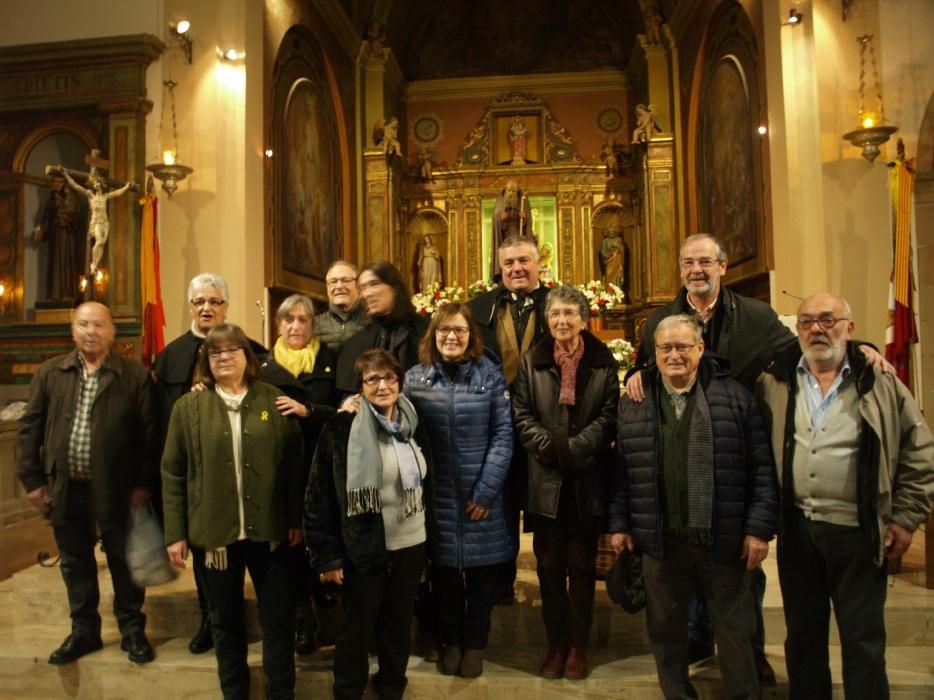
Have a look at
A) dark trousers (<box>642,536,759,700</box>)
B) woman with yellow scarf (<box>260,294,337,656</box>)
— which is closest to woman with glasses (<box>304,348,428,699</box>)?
woman with yellow scarf (<box>260,294,337,656</box>)

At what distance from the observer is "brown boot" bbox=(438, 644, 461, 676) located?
125 inches

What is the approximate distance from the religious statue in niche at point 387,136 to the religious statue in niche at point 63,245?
516 cm

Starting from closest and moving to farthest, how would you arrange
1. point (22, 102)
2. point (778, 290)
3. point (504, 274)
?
point (504, 274), point (778, 290), point (22, 102)

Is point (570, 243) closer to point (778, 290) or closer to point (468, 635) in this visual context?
point (778, 290)

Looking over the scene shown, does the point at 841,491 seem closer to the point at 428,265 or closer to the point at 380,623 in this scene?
the point at 380,623

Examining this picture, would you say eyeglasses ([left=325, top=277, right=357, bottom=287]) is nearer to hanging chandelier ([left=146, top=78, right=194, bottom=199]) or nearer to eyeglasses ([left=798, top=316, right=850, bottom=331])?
eyeglasses ([left=798, top=316, right=850, bottom=331])

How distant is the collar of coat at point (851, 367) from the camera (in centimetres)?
264

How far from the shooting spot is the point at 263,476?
9.64ft

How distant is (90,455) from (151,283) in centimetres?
478

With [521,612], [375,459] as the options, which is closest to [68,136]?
[375,459]

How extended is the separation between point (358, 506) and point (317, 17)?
9691 mm

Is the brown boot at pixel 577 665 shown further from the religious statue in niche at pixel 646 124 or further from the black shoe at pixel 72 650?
the religious statue in niche at pixel 646 124

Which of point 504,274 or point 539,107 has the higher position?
point 539,107

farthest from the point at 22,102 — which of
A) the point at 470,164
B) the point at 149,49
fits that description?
the point at 470,164
